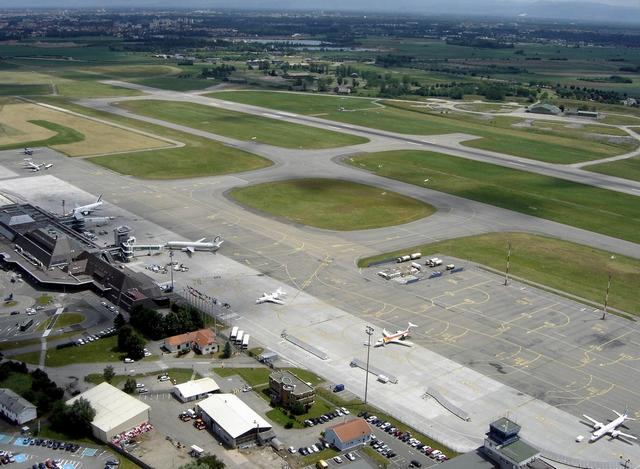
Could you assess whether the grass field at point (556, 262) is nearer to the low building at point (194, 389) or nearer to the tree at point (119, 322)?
the tree at point (119, 322)

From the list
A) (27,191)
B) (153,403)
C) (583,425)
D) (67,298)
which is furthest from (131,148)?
(583,425)

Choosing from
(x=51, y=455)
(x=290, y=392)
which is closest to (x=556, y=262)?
(x=290, y=392)

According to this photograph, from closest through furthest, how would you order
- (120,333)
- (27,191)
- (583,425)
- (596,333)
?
1. (583,425)
2. (120,333)
3. (596,333)
4. (27,191)

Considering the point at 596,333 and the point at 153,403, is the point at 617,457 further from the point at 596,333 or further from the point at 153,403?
the point at 153,403

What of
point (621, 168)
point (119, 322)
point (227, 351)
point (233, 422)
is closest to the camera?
point (233, 422)

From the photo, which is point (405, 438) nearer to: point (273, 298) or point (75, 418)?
point (75, 418)

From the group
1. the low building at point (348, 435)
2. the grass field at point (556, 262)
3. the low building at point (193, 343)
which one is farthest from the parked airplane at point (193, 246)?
the low building at point (348, 435)
